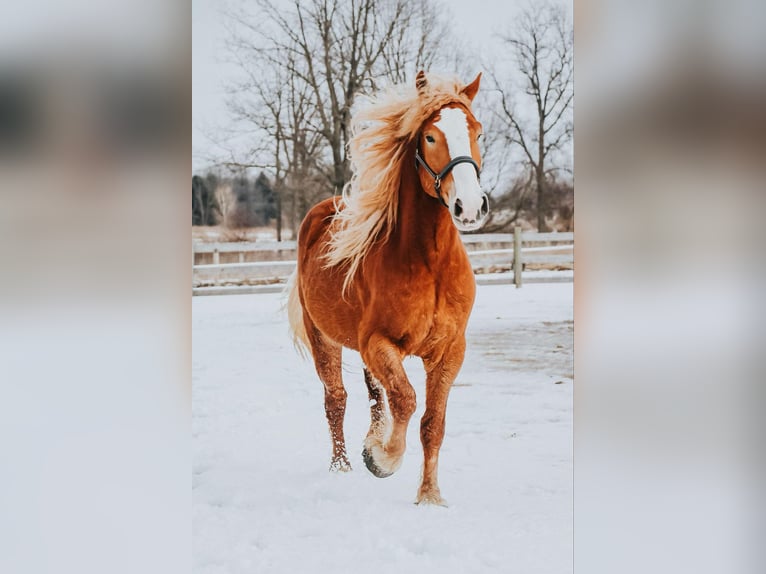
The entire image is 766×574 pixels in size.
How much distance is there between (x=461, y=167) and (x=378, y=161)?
0.96 ft

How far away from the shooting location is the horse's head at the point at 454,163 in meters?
2.31

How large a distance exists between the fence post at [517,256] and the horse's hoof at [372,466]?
783mm

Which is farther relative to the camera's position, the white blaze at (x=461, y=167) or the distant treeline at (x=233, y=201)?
the distant treeline at (x=233, y=201)

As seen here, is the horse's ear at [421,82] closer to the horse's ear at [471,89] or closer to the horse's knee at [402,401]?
the horse's ear at [471,89]

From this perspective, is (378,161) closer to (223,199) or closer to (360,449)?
(223,199)

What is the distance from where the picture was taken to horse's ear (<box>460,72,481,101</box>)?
2410mm

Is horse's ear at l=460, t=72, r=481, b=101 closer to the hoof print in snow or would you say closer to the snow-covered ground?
the snow-covered ground

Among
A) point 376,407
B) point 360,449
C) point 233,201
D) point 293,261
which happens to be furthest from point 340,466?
point 233,201

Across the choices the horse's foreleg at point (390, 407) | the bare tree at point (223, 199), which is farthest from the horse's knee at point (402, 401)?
the bare tree at point (223, 199)
